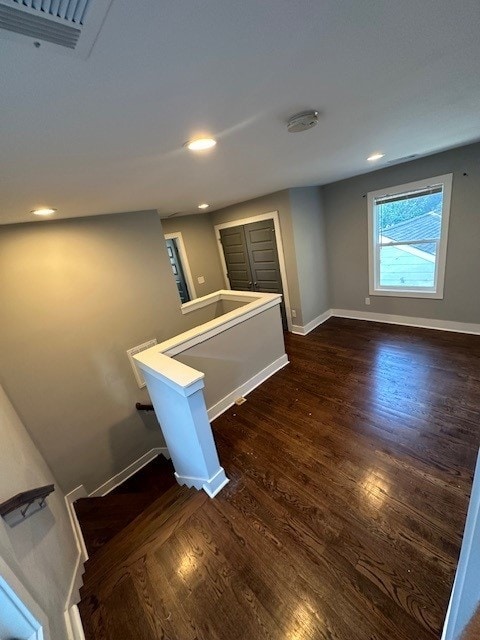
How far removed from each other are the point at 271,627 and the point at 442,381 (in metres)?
2.53

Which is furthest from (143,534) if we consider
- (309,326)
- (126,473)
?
(309,326)

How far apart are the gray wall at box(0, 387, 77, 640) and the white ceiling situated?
1.55 meters

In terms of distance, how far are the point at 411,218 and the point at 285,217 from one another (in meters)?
1.74

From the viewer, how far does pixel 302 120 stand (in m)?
1.18

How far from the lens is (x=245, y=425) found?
2432 mm

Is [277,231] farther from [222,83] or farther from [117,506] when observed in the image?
[117,506]

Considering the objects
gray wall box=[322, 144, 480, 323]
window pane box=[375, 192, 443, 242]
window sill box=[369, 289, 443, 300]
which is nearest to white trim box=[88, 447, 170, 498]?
gray wall box=[322, 144, 480, 323]

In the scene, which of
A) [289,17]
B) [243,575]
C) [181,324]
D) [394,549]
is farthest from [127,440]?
[289,17]

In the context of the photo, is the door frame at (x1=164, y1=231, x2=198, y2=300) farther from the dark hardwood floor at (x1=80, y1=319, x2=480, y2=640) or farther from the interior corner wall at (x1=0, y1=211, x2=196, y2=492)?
the dark hardwood floor at (x1=80, y1=319, x2=480, y2=640)

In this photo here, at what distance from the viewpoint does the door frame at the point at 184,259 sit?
447 cm

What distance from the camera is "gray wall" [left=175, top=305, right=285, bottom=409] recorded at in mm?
2404

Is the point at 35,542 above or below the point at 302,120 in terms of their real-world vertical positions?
below

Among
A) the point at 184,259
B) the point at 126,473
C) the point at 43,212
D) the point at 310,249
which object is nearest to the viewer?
the point at 43,212

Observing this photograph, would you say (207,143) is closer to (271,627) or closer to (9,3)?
(9,3)
